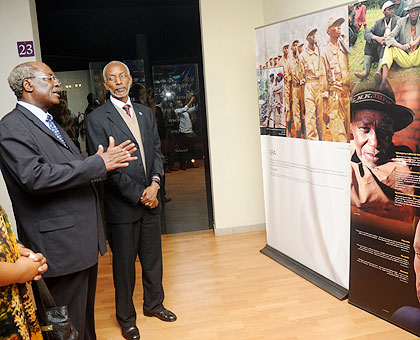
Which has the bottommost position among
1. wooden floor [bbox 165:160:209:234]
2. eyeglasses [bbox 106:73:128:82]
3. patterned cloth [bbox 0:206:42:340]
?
wooden floor [bbox 165:160:209:234]

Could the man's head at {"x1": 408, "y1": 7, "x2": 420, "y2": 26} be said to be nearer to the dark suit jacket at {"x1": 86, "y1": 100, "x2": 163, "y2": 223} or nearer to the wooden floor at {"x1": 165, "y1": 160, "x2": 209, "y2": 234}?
the dark suit jacket at {"x1": 86, "y1": 100, "x2": 163, "y2": 223}

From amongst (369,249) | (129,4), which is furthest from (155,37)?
(369,249)

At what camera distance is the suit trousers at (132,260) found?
3.04 m

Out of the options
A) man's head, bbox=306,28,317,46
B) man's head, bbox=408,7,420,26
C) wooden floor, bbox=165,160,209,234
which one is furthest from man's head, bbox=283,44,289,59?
wooden floor, bbox=165,160,209,234

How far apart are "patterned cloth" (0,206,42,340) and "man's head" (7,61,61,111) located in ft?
2.69

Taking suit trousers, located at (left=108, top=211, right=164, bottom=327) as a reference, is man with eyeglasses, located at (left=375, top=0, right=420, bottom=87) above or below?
above

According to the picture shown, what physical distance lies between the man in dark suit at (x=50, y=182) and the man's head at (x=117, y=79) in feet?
2.35

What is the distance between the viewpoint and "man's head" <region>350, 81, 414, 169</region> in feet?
9.11

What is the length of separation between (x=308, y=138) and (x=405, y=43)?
3.95 ft

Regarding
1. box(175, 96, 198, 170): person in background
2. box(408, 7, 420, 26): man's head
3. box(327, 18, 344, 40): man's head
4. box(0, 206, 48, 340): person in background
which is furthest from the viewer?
box(175, 96, 198, 170): person in background

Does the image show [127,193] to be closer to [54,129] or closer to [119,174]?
[119,174]

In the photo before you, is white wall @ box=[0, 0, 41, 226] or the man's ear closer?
the man's ear

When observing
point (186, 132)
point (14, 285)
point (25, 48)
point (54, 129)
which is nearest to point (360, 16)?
point (54, 129)

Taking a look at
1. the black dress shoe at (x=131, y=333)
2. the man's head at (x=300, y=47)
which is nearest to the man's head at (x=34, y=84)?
the black dress shoe at (x=131, y=333)
